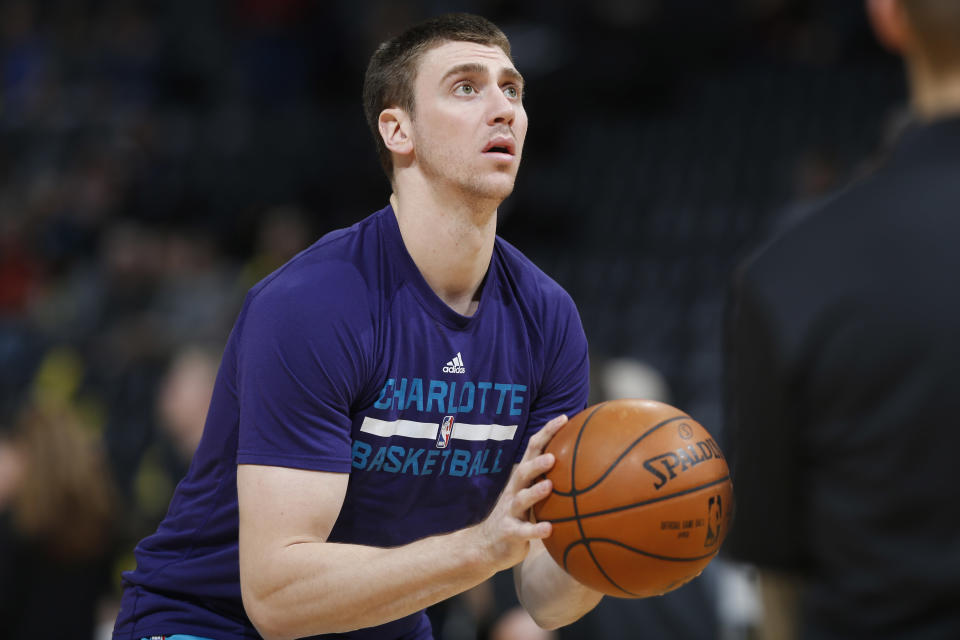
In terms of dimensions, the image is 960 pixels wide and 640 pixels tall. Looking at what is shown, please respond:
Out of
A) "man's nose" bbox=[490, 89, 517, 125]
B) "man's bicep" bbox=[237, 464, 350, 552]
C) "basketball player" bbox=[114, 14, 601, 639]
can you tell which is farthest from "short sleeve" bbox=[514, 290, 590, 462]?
"man's bicep" bbox=[237, 464, 350, 552]

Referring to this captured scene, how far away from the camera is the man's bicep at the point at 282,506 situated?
108 inches

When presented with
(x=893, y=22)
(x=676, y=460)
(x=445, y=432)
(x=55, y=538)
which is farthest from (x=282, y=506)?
(x=55, y=538)

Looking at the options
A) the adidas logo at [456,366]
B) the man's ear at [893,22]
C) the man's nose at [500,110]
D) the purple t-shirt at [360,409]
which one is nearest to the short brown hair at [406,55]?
the man's nose at [500,110]

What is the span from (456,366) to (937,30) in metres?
1.60

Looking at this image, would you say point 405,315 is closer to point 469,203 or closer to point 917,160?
point 469,203

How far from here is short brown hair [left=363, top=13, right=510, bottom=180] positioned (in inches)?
129

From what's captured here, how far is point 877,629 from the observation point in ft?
6.16

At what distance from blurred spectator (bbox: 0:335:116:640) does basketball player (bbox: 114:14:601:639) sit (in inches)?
118

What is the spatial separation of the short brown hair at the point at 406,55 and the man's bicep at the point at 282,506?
1.01 metres

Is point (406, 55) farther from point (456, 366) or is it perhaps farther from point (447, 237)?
point (456, 366)

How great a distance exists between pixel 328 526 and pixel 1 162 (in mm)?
10921

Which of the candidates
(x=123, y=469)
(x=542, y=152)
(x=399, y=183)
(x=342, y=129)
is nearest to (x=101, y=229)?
(x=342, y=129)

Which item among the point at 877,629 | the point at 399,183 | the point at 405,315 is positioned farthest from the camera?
the point at 399,183

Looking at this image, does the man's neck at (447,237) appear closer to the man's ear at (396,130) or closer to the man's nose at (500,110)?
the man's ear at (396,130)
